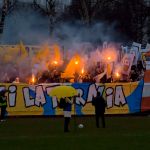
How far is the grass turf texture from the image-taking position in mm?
22062

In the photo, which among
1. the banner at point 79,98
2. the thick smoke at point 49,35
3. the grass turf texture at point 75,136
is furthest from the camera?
the thick smoke at point 49,35

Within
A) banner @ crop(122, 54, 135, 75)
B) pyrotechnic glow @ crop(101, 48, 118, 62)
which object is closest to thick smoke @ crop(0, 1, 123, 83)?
pyrotechnic glow @ crop(101, 48, 118, 62)

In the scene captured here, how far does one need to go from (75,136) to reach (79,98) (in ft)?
46.5

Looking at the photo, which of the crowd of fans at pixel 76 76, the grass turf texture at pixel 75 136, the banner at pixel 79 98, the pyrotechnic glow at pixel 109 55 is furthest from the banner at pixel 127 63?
the grass turf texture at pixel 75 136

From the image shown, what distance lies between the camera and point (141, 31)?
86250 mm

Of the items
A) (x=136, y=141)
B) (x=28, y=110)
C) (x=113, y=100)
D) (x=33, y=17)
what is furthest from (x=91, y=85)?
(x=33, y=17)

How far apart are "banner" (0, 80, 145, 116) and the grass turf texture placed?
14.0ft

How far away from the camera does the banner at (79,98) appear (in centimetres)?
3972

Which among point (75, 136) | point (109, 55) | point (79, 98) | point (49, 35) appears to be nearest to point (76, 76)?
point (109, 55)

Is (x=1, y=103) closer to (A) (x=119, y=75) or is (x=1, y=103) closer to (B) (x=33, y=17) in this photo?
(A) (x=119, y=75)

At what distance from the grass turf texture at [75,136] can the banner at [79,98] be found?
425 centimetres

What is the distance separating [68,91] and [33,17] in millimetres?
48888

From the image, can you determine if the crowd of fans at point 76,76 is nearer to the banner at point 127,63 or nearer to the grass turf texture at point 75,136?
the banner at point 127,63

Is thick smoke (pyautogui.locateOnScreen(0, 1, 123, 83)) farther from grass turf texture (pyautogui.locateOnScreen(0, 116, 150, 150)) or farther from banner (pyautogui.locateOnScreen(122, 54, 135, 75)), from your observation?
grass turf texture (pyautogui.locateOnScreen(0, 116, 150, 150))
